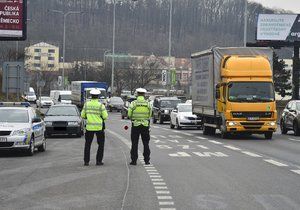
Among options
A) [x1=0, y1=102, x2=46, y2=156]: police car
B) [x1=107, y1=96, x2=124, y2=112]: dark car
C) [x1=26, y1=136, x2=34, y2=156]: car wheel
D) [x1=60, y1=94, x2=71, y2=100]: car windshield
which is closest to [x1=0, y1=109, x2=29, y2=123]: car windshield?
[x1=0, y1=102, x2=46, y2=156]: police car

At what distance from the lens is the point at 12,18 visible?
35.0 metres

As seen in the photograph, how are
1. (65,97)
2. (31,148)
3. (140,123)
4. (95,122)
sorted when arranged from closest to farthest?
1. (95,122)
2. (140,123)
3. (31,148)
4. (65,97)

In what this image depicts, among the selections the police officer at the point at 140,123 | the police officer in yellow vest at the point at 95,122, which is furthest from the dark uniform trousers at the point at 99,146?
the police officer at the point at 140,123

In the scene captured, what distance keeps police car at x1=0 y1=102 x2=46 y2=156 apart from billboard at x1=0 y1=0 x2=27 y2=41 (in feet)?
44.4

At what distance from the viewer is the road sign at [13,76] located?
34781 millimetres

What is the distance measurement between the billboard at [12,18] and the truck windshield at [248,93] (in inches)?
479

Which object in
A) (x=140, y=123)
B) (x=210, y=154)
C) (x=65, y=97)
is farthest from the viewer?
(x=65, y=97)

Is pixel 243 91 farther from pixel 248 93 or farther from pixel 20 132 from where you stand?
pixel 20 132

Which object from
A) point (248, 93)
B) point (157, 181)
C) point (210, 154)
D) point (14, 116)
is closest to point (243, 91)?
point (248, 93)

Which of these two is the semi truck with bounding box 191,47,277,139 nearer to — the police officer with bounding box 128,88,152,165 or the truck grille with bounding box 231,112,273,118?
the truck grille with bounding box 231,112,273,118

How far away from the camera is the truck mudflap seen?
2808cm

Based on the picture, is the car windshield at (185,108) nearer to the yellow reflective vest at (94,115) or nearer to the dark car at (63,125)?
the dark car at (63,125)

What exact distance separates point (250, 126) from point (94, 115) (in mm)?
12779

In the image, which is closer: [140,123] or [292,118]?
[140,123]
